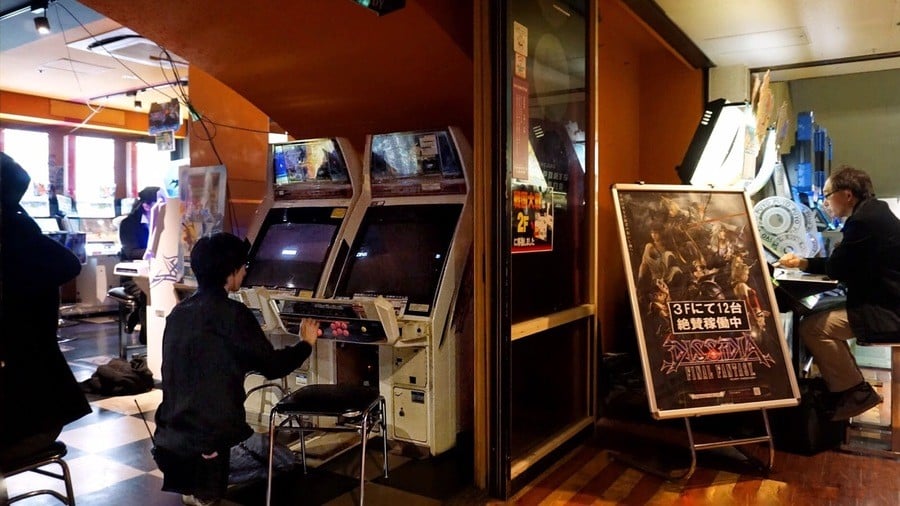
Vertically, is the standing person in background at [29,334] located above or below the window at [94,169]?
below

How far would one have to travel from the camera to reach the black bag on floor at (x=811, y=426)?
144 inches

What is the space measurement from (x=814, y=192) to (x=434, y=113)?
14.6 ft

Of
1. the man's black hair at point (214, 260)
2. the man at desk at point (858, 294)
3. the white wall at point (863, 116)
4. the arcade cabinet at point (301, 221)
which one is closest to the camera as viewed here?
the man's black hair at point (214, 260)

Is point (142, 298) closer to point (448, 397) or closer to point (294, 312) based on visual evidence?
point (294, 312)

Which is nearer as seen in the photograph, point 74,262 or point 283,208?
point 74,262

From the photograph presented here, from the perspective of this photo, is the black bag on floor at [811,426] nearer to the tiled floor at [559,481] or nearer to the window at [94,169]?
the tiled floor at [559,481]

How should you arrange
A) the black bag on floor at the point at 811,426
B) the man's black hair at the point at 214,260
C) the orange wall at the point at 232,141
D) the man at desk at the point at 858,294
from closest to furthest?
the man's black hair at the point at 214,260, the man at desk at the point at 858,294, the black bag on floor at the point at 811,426, the orange wall at the point at 232,141

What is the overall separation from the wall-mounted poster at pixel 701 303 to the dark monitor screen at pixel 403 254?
3.18 feet

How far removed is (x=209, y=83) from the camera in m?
4.82

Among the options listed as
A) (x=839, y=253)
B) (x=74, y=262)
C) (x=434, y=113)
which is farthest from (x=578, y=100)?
(x=74, y=262)

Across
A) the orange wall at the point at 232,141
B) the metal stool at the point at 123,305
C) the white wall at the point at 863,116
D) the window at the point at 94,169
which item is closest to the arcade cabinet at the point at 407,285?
the orange wall at the point at 232,141

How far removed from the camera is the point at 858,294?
3605 millimetres

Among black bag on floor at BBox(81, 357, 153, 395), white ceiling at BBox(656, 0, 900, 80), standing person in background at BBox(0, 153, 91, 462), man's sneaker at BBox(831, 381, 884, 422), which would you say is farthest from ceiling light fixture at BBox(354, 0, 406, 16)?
black bag on floor at BBox(81, 357, 153, 395)

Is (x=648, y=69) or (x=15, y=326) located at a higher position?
(x=648, y=69)
